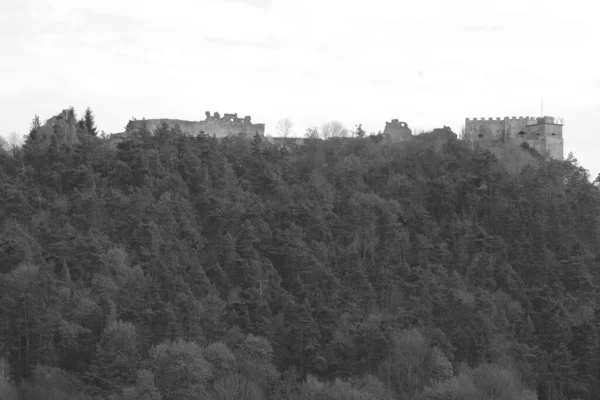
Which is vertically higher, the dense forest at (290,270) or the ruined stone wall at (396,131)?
the ruined stone wall at (396,131)

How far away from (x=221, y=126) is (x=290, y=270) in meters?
14.2

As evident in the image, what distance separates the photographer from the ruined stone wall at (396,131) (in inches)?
2584

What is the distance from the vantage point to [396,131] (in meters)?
66.1

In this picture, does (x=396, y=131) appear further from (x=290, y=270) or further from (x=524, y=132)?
(x=290, y=270)

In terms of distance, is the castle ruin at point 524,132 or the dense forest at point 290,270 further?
the castle ruin at point 524,132

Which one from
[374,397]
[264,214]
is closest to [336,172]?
[264,214]

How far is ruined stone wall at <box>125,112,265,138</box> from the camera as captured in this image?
61625mm

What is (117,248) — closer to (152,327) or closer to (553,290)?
(152,327)

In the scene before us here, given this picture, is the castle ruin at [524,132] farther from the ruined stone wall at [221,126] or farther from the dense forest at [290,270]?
the ruined stone wall at [221,126]

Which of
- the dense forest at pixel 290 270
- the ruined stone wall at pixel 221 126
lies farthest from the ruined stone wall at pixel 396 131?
the ruined stone wall at pixel 221 126

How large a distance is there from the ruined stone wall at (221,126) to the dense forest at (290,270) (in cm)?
144

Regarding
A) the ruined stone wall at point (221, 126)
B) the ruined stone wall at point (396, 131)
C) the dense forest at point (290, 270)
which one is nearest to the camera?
the dense forest at point (290, 270)

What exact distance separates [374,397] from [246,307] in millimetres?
8175

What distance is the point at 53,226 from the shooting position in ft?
166
